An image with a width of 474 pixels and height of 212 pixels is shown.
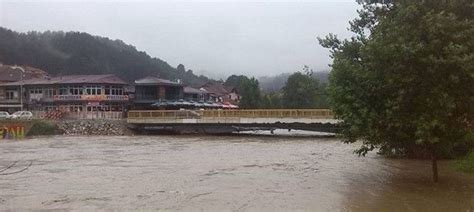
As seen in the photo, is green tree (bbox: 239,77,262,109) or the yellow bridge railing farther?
green tree (bbox: 239,77,262,109)

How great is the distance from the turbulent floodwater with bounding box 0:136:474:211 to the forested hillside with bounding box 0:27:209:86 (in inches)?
3721

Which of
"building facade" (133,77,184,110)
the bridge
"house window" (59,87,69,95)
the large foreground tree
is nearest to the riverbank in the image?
the bridge

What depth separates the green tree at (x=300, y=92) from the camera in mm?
83125

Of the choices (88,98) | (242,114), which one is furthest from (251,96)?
(242,114)

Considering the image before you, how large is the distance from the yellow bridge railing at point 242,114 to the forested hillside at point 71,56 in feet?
213

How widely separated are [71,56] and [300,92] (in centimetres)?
6214

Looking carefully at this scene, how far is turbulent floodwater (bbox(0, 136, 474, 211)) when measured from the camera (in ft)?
46.1

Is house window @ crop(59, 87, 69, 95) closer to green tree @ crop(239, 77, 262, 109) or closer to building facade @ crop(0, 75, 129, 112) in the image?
building facade @ crop(0, 75, 129, 112)

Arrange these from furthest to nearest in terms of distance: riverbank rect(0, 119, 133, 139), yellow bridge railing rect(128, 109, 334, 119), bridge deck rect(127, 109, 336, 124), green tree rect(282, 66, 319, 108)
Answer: green tree rect(282, 66, 319, 108) → riverbank rect(0, 119, 133, 139) → bridge deck rect(127, 109, 336, 124) → yellow bridge railing rect(128, 109, 334, 119)

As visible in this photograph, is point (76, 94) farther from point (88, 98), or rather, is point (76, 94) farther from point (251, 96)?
point (251, 96)

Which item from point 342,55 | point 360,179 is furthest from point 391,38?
point 360,179

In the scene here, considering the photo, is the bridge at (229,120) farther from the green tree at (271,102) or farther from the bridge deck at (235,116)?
the green tree at (271,102)

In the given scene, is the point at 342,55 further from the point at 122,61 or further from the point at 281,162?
the point at 122,61

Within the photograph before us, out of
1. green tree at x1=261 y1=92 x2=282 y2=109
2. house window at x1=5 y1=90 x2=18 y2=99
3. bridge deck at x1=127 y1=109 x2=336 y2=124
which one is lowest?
bridge deck at x1=127 y1=109 x2=336 y2=124
